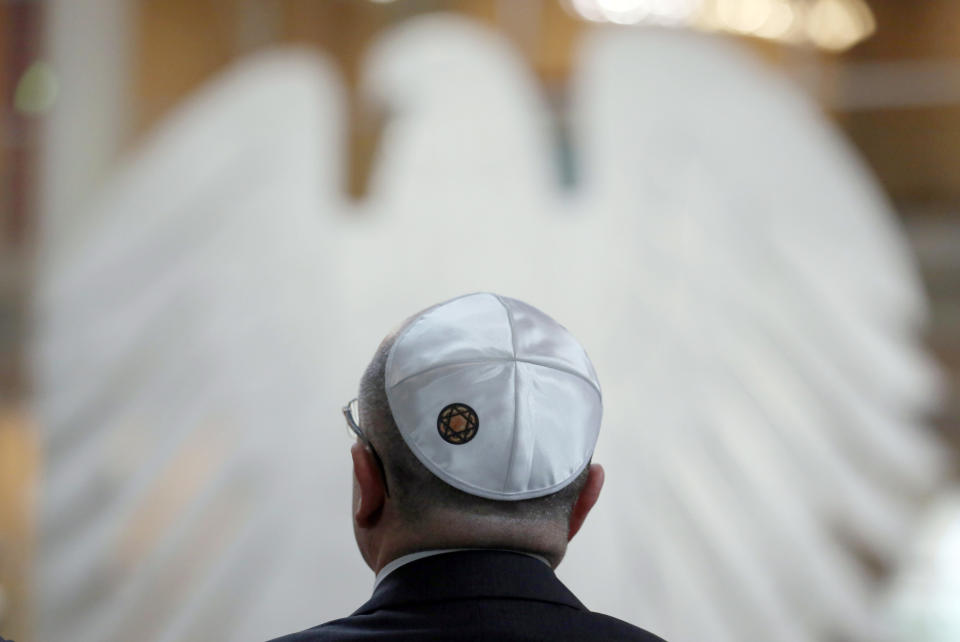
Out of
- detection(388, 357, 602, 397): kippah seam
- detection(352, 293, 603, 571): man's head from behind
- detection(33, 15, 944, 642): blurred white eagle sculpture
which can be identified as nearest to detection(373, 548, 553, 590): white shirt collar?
detection(352, 293, 603, 571): man's head from behind

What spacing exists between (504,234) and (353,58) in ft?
10.3

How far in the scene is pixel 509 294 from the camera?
4188mm

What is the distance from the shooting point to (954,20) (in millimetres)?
6410

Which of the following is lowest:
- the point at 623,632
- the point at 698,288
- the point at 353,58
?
the point at 623,632

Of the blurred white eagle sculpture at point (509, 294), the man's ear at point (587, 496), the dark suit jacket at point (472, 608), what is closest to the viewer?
the dark suit jacket at point (472, 608)

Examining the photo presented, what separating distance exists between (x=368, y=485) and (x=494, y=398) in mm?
118

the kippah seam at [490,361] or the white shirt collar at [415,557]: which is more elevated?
the kippah seam at [490,361]

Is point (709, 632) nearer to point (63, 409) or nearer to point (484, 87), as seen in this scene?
point (484, 87)

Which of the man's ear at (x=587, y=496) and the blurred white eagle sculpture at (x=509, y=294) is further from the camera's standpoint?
the blurred white eagle sculpture at (x=509, y=294)

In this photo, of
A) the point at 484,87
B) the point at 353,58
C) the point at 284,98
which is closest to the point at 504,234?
the point at 484,87

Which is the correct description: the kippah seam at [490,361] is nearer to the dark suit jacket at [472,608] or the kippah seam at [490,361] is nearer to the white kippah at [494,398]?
the white kippah at [494,398]

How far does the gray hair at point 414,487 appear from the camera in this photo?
0.97 meters

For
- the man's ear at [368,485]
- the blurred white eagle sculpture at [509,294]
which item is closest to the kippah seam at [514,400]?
the man's ear at [368,485]

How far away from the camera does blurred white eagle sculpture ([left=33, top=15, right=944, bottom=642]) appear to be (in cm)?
409
